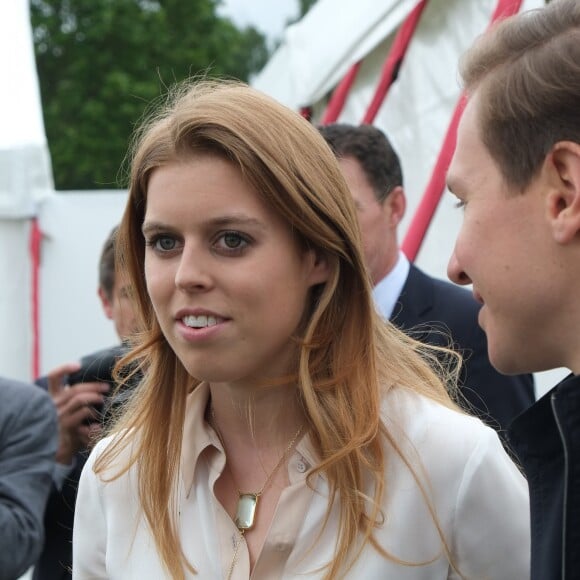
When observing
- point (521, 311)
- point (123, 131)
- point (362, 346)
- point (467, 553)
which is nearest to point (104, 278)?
point (362, 346)

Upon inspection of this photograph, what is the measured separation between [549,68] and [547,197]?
0.55ft

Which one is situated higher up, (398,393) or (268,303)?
(268,303)

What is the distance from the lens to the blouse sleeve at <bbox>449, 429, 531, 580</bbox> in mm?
1835

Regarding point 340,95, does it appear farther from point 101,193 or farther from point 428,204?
point 101,193

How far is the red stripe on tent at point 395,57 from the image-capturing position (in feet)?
15.9

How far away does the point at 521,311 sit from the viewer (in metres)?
1.47

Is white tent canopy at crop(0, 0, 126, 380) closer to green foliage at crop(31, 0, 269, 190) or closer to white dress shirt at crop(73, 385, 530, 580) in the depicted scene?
white dress shirt at crop(73, 385, 530, 580)

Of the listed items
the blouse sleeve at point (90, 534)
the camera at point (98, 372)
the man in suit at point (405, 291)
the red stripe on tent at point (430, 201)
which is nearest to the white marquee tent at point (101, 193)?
the red stripe on tent at point (430, 201)

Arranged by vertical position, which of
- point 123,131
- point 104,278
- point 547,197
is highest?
point 547,197

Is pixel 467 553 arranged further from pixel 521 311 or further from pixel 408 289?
pixel 408 289

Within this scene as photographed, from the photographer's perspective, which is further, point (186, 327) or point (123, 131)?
point (123, 131)

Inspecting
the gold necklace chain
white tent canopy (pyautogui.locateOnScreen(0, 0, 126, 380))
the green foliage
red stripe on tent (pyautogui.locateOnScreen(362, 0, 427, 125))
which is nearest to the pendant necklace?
the gold necklace chain

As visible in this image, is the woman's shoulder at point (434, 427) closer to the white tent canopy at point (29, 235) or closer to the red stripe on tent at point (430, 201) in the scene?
the red stripe on tent at point (430, 201)

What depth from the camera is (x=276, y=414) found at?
2.00m
